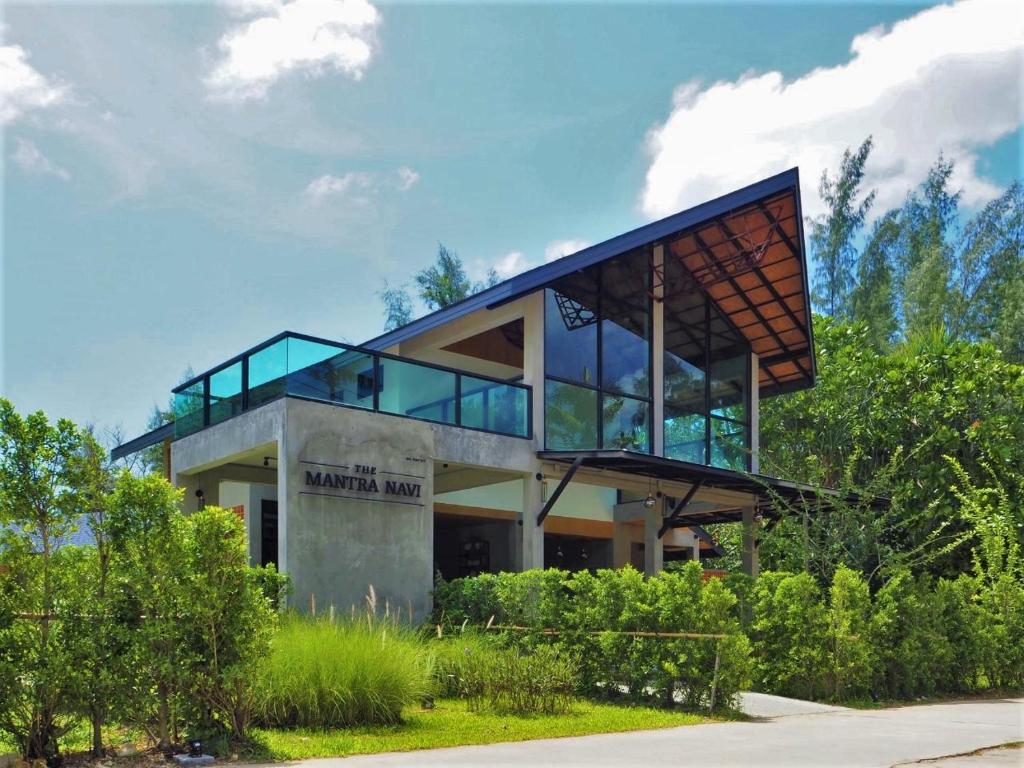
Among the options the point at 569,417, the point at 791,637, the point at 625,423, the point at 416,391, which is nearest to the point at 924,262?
the point at 625,423

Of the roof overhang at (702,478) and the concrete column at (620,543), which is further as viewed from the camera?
the concrete column at (620,543)

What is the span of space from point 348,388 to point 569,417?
4425mm

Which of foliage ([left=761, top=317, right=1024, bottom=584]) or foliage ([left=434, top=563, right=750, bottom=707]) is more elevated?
foliage ([left=761, top=317, right=1024, bottom=584])

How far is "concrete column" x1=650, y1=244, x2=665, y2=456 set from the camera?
1911 centimetres

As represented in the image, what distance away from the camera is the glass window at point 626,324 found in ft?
60.8

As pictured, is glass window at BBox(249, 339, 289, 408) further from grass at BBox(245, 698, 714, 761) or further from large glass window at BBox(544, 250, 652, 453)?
grass at BBox(245, 698, 714, 761)

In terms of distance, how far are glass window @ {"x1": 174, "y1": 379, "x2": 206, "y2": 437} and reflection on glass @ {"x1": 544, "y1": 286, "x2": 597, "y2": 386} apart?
5.97 meters

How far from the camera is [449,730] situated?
962 cm

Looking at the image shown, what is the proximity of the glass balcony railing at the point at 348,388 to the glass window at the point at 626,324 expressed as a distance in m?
2.15

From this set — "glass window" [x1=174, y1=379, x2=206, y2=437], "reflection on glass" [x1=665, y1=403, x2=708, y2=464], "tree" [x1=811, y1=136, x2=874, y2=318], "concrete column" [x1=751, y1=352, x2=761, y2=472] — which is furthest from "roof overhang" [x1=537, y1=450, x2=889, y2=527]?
"tree" [x1=811, y1=136, x2=874, y2=318]

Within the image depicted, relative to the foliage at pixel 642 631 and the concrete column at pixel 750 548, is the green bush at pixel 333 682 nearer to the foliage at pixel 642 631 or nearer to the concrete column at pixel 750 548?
the foliage at pixel 642 631

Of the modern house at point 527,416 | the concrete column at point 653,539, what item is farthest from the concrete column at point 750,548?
the concrete column at point 653,539

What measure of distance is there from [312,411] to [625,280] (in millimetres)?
7074

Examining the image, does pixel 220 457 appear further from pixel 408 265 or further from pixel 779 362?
pixel 408 265
